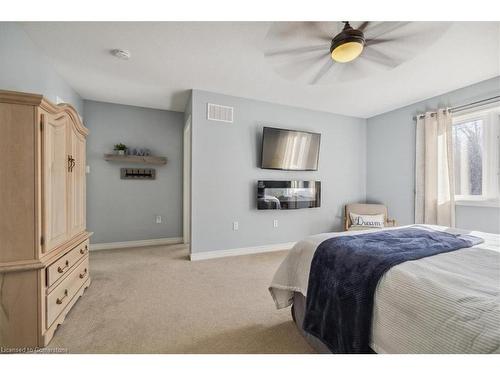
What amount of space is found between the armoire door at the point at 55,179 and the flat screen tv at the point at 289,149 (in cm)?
242

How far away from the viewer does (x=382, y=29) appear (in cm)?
136

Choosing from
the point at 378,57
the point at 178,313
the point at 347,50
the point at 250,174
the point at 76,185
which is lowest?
the point at 178,313

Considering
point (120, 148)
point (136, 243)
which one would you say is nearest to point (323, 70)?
point (120, 148)

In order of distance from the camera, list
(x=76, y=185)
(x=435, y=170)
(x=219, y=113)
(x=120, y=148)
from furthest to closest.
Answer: (x=120, y=148), (x=219, y=113), (x=435, y=170), (x=76, y=185)

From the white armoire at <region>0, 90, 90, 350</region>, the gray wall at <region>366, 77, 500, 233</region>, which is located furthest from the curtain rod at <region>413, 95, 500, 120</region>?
the white armoire at <region>0, 90, 90, 350</region>

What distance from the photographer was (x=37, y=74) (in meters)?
2.13

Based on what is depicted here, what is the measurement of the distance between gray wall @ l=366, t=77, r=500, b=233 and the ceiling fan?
6.89ft

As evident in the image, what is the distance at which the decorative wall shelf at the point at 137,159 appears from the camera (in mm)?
3488

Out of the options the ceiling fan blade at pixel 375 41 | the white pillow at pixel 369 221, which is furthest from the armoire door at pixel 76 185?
the white pillow at pixel 369 221

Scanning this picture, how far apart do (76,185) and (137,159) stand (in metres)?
1.71

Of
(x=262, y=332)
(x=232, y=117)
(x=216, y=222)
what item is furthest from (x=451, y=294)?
(x=232, y=117)

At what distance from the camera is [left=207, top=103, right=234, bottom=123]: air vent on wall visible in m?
3.15

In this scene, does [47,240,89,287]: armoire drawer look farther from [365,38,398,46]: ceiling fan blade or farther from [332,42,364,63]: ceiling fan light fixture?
[365,38,398,46]: ceiling fan blade

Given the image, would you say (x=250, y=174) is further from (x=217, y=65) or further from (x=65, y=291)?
(x=65, y=291)
